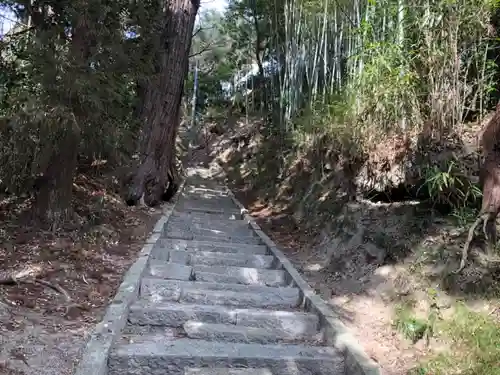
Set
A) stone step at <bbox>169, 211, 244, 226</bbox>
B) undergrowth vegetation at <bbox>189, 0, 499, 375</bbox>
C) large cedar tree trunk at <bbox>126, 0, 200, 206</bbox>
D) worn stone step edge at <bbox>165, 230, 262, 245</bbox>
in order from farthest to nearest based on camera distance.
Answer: large cedar tree trunk at <bbox>126, 0, 200, 206</bbox>, stone step at <bbox>169, 211, 244, 226</bbox>, worn stone step edge at <bbox>165, 230, 262, 245</bbox>, undergrowth vegetation at <bbox>189, 0, 499, 375</bbox>

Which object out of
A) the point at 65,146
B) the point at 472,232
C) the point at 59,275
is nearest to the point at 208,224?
the point at 65,146

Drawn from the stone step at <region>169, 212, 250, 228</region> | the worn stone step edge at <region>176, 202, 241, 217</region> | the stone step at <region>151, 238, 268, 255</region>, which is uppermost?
the worn stone step edge at <region>176, 202, 241, 217</region>

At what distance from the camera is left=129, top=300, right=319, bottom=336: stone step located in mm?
3170

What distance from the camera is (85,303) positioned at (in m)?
3.10

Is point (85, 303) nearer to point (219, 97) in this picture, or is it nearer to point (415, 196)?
point (415, 196)

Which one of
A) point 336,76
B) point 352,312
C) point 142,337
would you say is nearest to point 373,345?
point 352,312

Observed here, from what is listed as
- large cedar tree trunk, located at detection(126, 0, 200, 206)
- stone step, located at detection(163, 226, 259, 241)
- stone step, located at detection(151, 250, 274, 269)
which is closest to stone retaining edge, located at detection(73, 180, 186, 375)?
stone step, located at detection(151, 250, 274, 269)

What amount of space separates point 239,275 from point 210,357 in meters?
1.53

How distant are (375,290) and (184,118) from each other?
80.5 ft

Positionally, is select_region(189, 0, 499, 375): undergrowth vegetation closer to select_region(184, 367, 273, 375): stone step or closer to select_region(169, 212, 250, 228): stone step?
select_region(184, 367, 273, 375): stone step

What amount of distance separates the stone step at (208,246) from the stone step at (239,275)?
2.03ft

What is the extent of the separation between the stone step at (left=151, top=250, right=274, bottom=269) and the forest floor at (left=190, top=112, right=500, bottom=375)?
459 millimetres

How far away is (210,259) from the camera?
177 inches

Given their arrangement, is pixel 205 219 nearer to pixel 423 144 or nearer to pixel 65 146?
→ pixel 65 146
